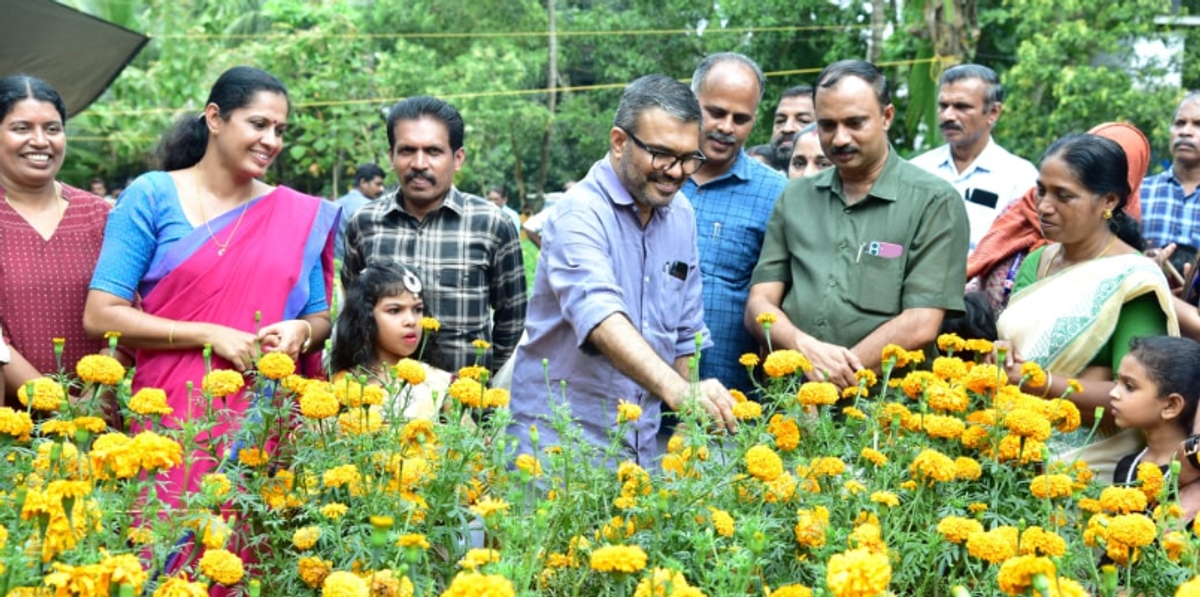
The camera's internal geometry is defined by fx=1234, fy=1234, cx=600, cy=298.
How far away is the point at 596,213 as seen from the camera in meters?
2.96

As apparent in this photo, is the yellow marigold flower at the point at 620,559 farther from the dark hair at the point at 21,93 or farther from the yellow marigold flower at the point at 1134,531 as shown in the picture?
the dark hair at the point at 21,93

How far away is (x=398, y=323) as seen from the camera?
3670 mm

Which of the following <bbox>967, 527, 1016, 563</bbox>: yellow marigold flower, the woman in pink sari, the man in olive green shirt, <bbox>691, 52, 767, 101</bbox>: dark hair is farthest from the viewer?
<bbox>691, 52, 767, 101</bbox>: dark hair

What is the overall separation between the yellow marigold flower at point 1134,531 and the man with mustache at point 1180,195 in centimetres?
310

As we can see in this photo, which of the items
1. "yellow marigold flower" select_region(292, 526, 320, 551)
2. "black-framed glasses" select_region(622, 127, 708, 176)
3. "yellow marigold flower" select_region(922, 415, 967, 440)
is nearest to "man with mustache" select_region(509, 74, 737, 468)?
"black-framed glasses" select_region(622, 127, 708, 176)

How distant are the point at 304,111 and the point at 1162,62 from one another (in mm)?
12891

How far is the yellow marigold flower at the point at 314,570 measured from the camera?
6.70 feet

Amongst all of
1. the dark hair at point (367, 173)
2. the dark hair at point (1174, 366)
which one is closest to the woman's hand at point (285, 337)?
the dark hair at point (1174, 366)

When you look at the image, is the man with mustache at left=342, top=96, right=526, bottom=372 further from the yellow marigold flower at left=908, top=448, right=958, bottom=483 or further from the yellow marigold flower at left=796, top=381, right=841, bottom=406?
the yellow marigold flower at left=908, top=448, right=958, bottom=483

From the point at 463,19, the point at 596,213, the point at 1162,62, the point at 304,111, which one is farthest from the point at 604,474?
the point at 463,19

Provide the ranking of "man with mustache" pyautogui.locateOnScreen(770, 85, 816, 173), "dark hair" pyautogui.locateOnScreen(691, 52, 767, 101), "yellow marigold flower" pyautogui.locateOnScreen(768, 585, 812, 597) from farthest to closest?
"man with mustache" pyautogui.locateOnScreen(770, 85, 816, 173), "dark hair" pyautogui.locateOnScreen(691, 52, 767, 101), "yellow marigold flower" pyautogui.locateOnScreen(768, 585, 812, 597)

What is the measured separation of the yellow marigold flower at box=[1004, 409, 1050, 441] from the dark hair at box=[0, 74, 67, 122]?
273 cm

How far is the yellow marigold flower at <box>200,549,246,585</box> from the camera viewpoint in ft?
6.01

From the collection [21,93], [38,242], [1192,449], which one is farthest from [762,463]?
[21,93]
